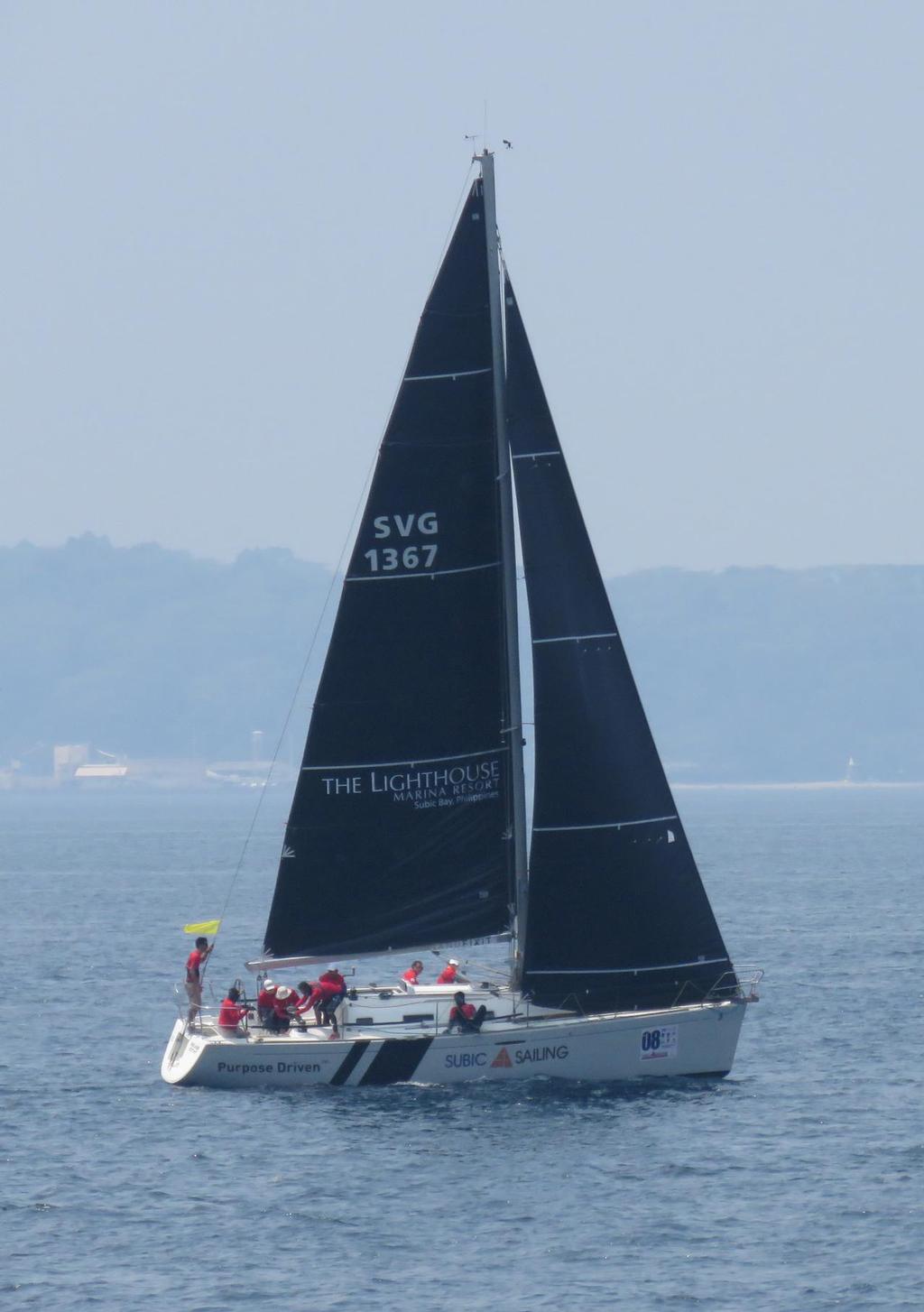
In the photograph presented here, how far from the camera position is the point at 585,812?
33.8m

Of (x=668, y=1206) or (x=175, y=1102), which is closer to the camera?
(x=668, y=1206)

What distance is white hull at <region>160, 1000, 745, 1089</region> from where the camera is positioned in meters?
33.0

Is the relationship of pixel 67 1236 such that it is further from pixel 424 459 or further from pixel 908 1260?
pixel 424 459

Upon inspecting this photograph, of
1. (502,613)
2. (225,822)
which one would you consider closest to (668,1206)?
(502,613)

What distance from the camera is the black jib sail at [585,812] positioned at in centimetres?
3359

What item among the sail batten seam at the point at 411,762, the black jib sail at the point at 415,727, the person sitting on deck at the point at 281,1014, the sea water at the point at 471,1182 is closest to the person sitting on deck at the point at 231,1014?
the person sitting on deck at the point at 281,1014

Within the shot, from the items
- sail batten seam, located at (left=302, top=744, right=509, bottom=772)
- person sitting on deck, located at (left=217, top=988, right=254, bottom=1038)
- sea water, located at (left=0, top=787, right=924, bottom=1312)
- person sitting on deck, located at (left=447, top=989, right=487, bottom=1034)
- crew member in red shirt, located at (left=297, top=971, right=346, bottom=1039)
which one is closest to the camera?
sea water, located at (left=0, top=787, right=924, bottom=1312)

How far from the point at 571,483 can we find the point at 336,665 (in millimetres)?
4505

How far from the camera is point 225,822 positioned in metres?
196

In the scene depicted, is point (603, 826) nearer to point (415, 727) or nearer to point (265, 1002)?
point (415, 727)

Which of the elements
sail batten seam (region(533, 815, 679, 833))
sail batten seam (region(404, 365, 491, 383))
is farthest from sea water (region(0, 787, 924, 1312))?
sail batten seam (region(404, 365, 491, 383))

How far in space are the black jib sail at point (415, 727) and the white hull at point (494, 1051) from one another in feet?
5.16

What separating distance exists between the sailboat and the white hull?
0.12ft

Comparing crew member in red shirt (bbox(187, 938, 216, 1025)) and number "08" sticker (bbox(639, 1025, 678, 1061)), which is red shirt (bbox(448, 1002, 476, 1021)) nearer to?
number "08" sticker (bbox(639, 1025, 678, 1061))
